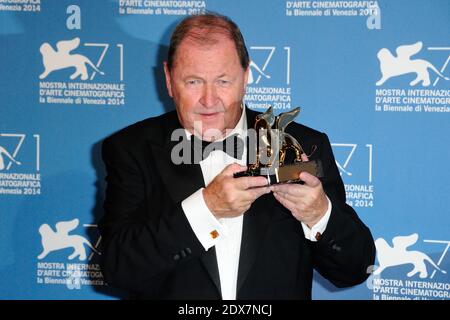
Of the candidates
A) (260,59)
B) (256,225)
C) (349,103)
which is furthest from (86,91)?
(256,225)

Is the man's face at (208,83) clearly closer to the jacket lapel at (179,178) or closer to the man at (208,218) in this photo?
the man at (208,218)

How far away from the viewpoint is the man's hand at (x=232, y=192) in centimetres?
182

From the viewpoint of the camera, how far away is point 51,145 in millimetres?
3480

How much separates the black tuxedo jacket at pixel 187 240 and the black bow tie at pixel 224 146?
0.09 metres

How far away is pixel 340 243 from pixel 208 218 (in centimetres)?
44

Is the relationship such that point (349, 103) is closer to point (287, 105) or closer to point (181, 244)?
point (287, 105)

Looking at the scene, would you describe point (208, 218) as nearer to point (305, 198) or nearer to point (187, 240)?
point (187, 240)

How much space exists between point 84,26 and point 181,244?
186 cm

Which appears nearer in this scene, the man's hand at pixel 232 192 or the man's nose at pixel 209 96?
the man's hand at pixel 232 192

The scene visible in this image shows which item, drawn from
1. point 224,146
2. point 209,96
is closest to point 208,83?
point 209,96

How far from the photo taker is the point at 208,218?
1.91m

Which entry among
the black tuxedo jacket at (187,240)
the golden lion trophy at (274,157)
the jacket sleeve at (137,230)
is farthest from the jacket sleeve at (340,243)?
the jacket sleeve at (137,230)

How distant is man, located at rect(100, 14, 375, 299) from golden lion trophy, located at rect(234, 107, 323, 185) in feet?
0.22

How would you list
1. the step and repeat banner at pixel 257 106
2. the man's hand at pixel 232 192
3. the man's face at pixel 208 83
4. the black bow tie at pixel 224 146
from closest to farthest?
the man's hand at pixel 232 192 → the man's face at pixel 208 83 → the black bow tie at pixel 224 146 → the step and repeat banner at pixel 257 106
